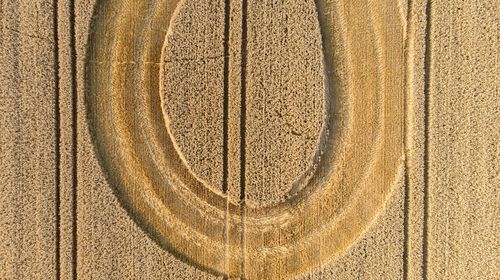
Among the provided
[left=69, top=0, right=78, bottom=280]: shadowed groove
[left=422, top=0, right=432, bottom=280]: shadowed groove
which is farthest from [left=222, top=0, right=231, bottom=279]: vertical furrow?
[left=422, top=0, right=432, bottom=280]: shadowed groove

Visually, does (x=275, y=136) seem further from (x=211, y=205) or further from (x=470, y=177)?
(x=470, y=177)

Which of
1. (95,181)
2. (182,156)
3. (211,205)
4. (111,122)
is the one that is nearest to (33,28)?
(111,122)

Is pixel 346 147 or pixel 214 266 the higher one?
pixel 346 147

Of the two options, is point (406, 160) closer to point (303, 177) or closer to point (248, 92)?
point (303, 177)

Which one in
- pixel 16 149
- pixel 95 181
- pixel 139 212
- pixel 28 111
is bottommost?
pixel 139 212

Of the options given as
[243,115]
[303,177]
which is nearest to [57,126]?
[243,115]

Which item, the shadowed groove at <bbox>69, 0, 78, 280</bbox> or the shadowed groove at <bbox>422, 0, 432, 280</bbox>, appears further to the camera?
the shadowed groove at <bbox>69, 0, 78, 280</bbox>

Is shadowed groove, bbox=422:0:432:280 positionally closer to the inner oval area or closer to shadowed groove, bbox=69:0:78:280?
the inner oval area

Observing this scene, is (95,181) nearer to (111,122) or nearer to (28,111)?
(111,122)
